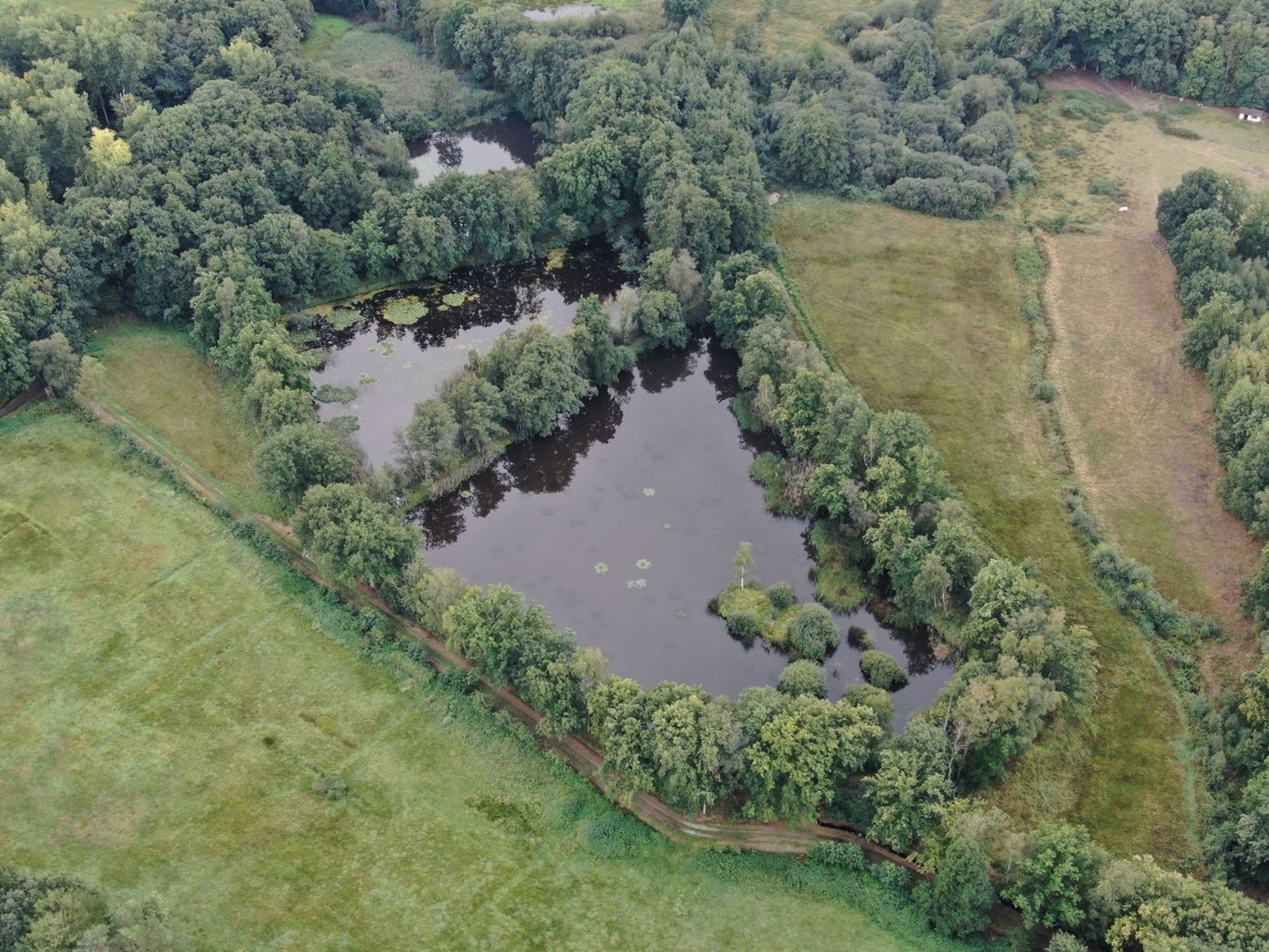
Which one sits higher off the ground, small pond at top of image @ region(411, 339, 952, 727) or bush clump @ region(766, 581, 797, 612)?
bush clump @ region(766, 581, 797, 612)

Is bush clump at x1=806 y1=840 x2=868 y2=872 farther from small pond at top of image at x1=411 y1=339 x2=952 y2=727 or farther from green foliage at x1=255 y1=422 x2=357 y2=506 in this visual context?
green foliage at x1=255 y1=422 x2=357 y2=506

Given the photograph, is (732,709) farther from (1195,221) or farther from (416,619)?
(1195,221)

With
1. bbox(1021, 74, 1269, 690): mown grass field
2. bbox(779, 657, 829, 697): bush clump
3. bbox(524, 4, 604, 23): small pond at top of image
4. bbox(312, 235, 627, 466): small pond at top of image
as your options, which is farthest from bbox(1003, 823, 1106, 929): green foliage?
bbox(524, 4, 604, 23): small pond at top of image

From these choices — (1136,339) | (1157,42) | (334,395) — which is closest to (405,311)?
(334,395)

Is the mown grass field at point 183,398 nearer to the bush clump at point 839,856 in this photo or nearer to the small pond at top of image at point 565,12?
the bush clump at point 839,856

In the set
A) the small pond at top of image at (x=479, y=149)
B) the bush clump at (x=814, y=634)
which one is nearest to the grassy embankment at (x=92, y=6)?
the small pond at top of image at (x=479, y=149)

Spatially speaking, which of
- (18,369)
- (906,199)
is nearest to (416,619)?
(18,369)
